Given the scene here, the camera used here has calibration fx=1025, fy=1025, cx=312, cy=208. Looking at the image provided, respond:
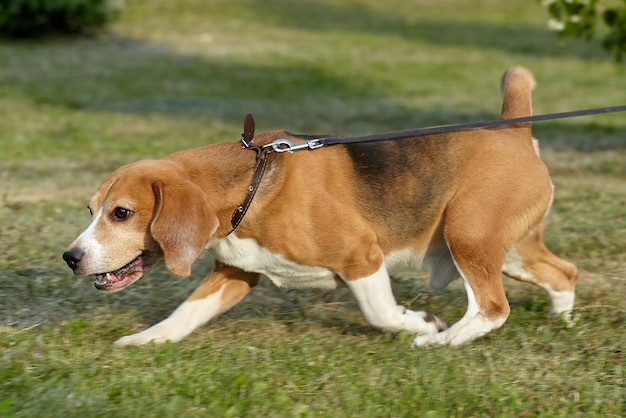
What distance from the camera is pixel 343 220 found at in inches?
223

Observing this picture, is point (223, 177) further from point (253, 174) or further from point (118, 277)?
point (118, 277)

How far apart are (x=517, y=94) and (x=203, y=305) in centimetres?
234

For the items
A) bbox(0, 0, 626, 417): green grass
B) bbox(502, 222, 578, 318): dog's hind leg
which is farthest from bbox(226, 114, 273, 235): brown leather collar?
bbox(502, 222, 578, 318): dog's hind leg

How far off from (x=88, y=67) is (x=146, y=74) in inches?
48.9

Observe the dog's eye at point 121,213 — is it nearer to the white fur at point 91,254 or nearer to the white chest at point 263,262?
the white fur at point 91,254

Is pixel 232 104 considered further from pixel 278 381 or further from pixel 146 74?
pixel 278 381

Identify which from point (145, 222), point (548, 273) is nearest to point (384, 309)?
point (548, 273)

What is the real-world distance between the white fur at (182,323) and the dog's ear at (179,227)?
79 centimetres

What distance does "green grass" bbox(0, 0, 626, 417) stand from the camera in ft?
16.5

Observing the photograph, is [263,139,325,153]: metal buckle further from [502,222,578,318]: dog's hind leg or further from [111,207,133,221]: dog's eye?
[502,222,578,318]: dog's hind leg

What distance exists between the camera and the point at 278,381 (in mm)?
5176

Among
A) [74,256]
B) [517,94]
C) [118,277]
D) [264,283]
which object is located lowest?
[264,283]

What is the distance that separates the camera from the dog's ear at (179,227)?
17.0 ft

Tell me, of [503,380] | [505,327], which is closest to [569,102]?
[505,327]
